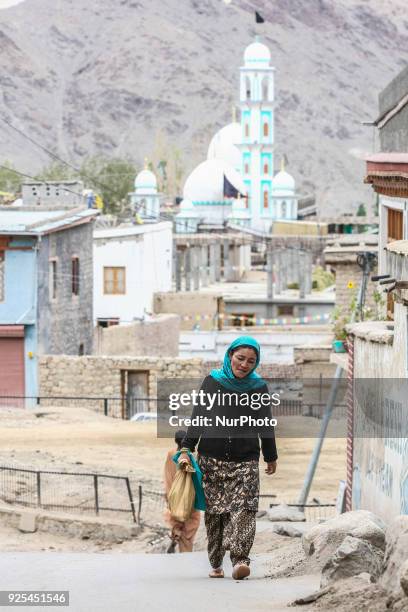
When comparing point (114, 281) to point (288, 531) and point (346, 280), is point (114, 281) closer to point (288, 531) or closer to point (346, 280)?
point (346, 280)

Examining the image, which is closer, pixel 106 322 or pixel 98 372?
pixel 98 372

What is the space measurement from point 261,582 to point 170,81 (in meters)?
187

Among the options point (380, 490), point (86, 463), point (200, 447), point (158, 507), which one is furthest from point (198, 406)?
point (86, 463)

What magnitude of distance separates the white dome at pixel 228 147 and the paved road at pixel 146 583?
106 m

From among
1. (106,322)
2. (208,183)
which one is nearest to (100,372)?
(106,322)

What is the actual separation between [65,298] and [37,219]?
210 centimetres

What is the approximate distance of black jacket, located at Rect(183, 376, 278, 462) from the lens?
9.09 meters

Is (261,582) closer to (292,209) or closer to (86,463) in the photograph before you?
(86,463)

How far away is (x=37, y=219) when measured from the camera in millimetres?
36125

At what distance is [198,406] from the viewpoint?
919cm

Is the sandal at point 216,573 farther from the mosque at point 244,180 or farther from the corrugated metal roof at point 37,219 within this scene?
the mosque at point 244,180

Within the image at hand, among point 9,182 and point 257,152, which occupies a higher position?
point 257,152

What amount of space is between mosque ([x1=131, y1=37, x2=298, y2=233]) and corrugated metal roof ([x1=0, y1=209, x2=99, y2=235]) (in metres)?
46.5

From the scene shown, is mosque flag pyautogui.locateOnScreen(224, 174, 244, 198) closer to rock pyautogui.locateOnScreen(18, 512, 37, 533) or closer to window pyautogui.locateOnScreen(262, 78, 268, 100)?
window pyautogui.locateOnScreen(262, 78, 268, 100)
